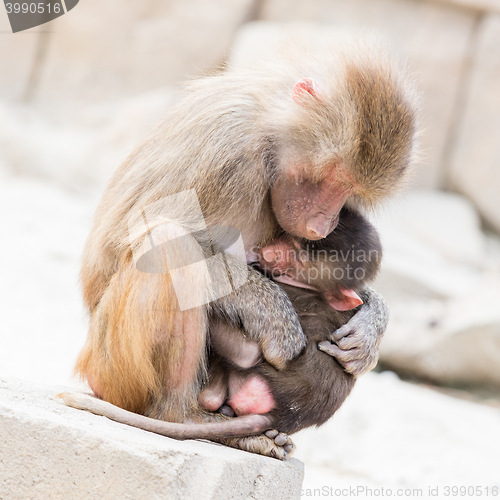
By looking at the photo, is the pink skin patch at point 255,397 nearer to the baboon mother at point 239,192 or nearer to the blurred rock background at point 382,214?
the baboon mother at point 239,192

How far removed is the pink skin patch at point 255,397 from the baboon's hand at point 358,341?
0.26m

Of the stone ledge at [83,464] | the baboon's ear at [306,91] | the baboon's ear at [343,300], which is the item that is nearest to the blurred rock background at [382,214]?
the baboon's ear at [343,300]

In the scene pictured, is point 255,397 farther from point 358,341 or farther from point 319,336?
point 358,341

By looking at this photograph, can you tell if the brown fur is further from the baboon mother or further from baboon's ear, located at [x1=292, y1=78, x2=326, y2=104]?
baboon's ear, located at [x1=292, y1=78, x2=326, y2=104]

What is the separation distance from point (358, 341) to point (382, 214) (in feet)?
13.2

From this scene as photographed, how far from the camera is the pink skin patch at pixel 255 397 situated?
2.12 metres

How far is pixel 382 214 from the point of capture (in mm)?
6125

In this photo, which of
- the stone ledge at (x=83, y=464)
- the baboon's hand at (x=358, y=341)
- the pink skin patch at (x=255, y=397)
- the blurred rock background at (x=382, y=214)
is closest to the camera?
the stone ledge at (x=83, y=464)

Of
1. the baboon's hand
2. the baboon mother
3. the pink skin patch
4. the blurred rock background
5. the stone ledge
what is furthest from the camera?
the blurred rock background

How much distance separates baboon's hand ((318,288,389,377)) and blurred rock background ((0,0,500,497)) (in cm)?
175

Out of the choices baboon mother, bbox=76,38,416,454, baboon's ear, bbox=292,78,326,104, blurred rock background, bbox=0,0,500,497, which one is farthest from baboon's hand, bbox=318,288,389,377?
blurred rock background, bbox=0,0,500,497

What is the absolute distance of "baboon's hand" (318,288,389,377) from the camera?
223 cm

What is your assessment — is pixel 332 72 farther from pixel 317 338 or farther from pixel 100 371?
pixel 100 371

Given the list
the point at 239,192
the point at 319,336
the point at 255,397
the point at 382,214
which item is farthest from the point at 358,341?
the point at 382,214
